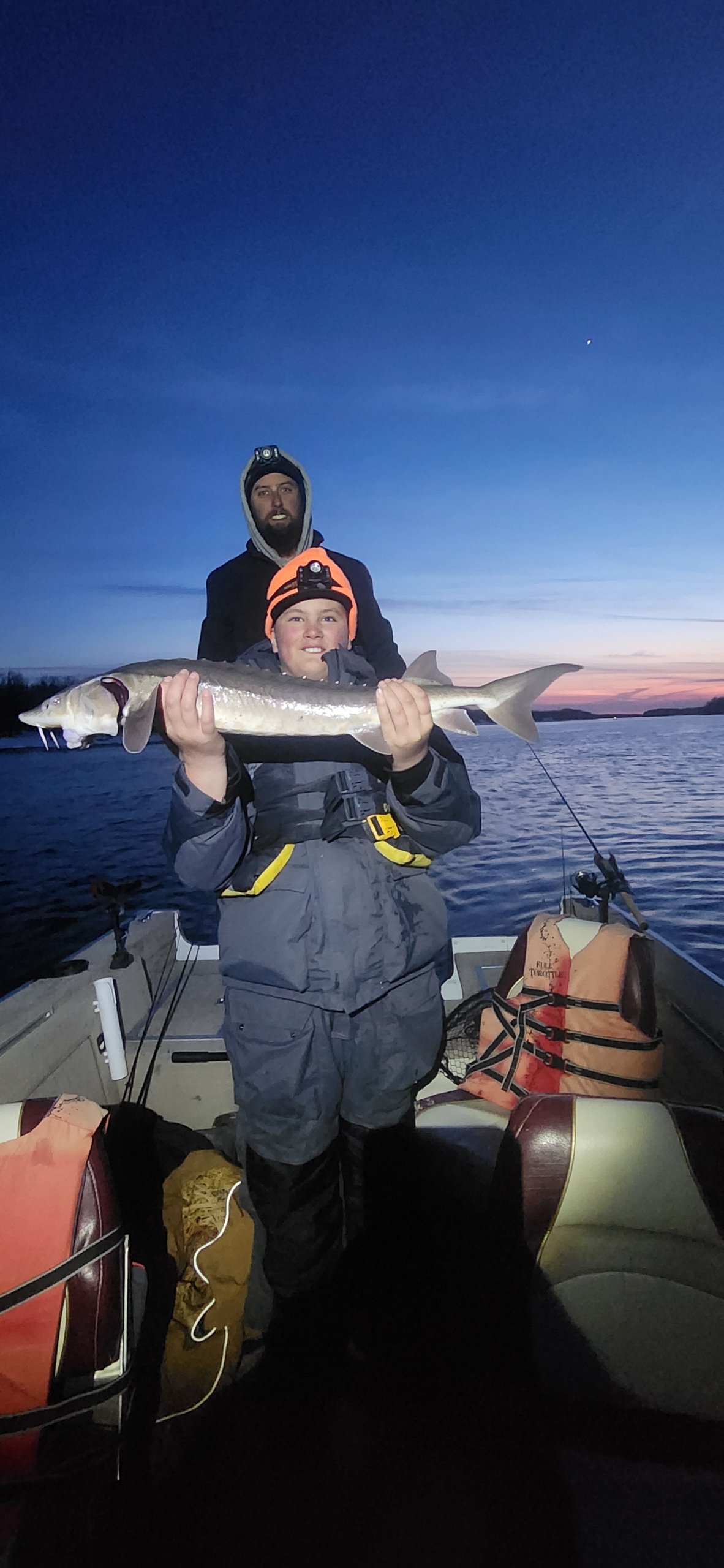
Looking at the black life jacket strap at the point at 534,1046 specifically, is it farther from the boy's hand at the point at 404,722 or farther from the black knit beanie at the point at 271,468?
the black knit beanie at the point at 271,468

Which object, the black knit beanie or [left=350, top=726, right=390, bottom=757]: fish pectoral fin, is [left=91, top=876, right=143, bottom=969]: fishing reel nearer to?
[left=350, top=726, right=390, bottom=757]: fish pectoral fin

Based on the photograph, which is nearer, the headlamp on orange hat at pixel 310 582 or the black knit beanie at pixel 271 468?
the headlamp on orange hat at pixel 310 582

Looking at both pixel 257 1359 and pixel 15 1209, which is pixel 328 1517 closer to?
pixel 257 1359

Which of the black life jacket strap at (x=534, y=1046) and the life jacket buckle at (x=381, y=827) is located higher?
the life jacket buckle at (x=381, y=827)

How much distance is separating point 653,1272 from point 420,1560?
4.32 ft

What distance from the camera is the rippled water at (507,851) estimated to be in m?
12.9

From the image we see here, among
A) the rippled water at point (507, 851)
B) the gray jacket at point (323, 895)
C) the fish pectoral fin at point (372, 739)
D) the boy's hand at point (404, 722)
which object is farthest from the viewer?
the rippled water at point (507, 851)

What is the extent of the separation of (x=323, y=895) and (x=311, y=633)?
4.68ft

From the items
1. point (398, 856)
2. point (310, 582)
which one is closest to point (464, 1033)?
point (398, 856)

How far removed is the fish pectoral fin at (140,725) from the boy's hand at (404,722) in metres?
1.11

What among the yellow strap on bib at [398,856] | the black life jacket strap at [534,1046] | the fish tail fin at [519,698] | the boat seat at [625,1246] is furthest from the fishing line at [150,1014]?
the fish tail fin at [519,698]

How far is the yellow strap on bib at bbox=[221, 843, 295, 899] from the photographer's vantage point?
8.81 feet

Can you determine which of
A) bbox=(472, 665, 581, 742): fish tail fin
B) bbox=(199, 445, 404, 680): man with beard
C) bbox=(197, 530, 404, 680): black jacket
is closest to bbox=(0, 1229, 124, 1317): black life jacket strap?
bbox=(472, 665, 581, 742): fish tail fin

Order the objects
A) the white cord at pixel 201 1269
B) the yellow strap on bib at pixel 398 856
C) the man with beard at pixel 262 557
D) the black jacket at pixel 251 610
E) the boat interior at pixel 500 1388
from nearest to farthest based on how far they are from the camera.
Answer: the boat interior at pixel 500 1388 → the yellow strap on bib at pixel 398 856 → the white cord at pixel 201 1269 → the black jacket at pixel 251 610 → the man with beard at pixel 262 557
